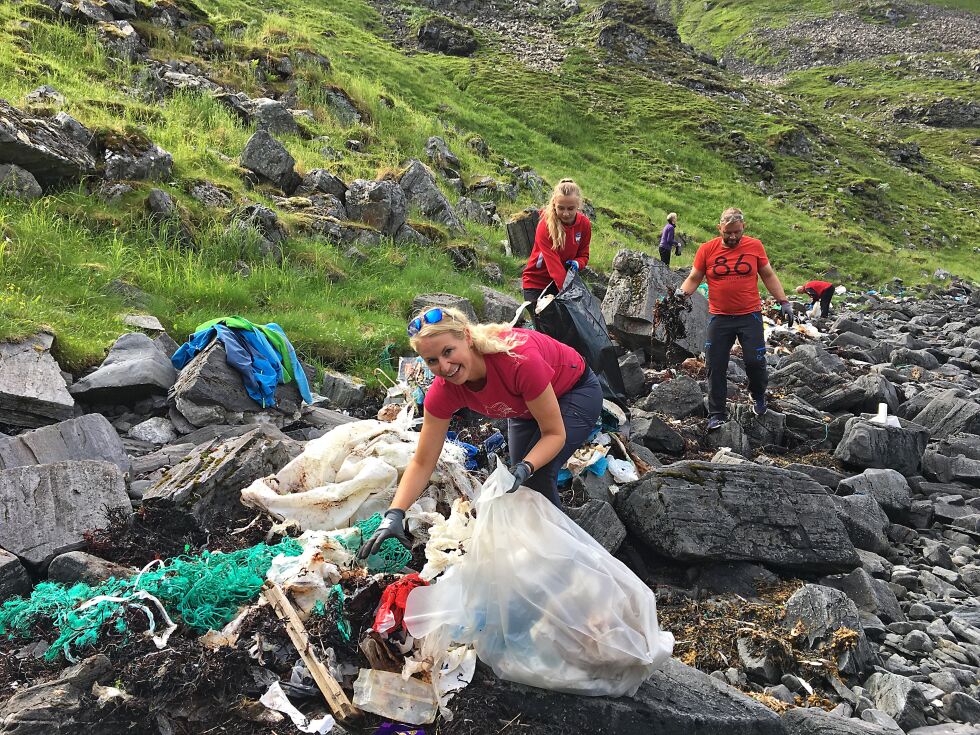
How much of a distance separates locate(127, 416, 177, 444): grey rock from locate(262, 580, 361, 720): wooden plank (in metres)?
Answer: 3.21

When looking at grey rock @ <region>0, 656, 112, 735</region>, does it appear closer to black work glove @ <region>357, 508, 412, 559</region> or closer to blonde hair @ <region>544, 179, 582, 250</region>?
black work glove @ <region>357, 508, 412, 559</region>

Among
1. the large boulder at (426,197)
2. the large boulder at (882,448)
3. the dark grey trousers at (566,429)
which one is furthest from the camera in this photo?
the large boulder at (426,197)

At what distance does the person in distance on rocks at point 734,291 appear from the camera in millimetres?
6590

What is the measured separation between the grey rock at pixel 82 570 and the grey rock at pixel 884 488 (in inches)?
Result: 221

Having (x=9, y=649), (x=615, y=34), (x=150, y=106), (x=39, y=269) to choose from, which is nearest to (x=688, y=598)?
(x=9, y=649)

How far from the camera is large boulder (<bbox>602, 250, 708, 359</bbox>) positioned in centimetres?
938

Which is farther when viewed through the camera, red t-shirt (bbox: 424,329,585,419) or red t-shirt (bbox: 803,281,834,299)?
red t-shirt (bbox: 803,281,834,299)

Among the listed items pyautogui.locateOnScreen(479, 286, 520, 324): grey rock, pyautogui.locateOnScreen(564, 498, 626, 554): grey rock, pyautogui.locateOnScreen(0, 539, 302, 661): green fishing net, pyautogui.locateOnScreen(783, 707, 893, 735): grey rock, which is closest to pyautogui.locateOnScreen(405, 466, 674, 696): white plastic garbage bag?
pyautogui.locateOnScreen(783, 707, 893, 735): grey rock

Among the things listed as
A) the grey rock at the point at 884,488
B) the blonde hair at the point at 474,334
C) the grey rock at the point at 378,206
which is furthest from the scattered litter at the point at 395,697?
the grey rock at the point at 378,206

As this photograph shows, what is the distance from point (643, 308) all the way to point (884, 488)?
418 cm

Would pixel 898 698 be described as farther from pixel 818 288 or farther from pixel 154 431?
pixel 818 288

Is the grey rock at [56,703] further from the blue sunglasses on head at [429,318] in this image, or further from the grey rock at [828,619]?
the grey rock at [828,619]

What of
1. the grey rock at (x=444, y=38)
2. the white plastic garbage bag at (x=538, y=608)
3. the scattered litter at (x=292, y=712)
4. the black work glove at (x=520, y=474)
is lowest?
the scattered litter at (x=292, y=712)

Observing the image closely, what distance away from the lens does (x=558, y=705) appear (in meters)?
2.97
